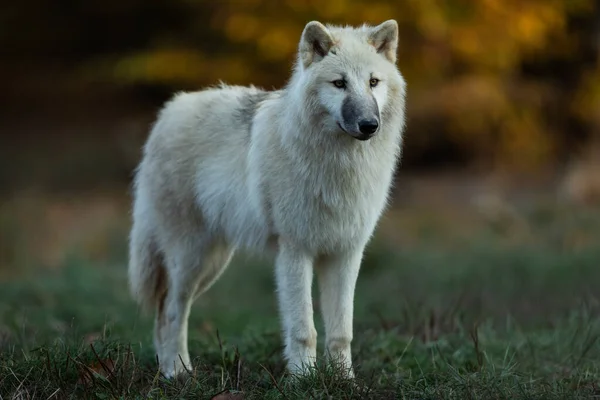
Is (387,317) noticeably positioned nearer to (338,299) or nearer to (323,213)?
(338,299)

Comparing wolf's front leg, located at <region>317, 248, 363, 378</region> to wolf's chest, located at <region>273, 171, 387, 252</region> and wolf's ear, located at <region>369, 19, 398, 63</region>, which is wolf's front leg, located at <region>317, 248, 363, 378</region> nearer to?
wolf's chest, located at <region>273, 171, 387, 252</region>

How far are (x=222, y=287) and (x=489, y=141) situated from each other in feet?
21.6

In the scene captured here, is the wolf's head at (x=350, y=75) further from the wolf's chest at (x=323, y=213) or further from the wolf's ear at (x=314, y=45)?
the wolf's chest at (x=323, y=213)

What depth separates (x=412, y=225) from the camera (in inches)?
468

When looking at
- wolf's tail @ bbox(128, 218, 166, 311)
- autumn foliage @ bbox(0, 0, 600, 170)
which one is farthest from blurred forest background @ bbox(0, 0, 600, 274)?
wolf's tail @ bbox(128, 218, 166, 311)

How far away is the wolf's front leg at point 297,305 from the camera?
5070 mm

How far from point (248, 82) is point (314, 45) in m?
8.54

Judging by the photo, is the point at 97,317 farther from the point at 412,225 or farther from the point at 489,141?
the point at 489,141

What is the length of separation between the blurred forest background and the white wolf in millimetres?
5456

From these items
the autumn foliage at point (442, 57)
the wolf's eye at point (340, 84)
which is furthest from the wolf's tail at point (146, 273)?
the autumn foliage at point (442, 57)

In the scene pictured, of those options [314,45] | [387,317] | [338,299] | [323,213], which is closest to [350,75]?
[314,45]

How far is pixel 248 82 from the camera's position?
13484 mm

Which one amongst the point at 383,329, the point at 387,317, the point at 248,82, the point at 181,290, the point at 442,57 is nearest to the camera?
the point at 181,290

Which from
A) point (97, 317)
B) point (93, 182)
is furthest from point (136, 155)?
point (97, 317)
